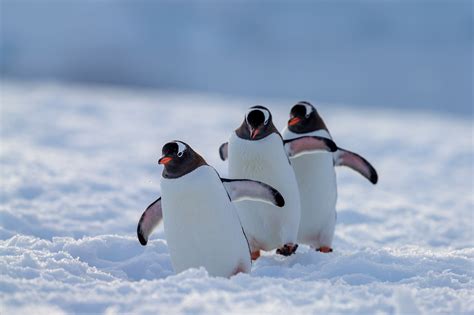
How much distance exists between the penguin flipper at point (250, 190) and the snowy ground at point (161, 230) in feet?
0.94

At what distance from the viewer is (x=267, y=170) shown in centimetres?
327

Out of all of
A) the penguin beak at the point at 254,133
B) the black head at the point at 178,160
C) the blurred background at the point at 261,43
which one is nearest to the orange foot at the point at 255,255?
the penguin beak at the point at 254,133

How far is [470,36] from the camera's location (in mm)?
22359

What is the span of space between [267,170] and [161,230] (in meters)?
1.18

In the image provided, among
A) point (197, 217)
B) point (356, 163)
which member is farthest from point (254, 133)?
point (356, 163)

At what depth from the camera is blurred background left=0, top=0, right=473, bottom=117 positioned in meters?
22.6

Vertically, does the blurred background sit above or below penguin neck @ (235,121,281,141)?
above

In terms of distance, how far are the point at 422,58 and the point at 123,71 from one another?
35.1ft

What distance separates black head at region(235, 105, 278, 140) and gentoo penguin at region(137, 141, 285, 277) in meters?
0.35

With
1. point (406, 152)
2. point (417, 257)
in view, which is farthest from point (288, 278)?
point (406, 152)

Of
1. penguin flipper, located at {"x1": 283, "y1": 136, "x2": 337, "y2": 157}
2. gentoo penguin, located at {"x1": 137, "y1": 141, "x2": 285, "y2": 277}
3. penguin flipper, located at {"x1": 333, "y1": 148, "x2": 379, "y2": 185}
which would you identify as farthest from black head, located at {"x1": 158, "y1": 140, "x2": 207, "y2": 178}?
penguin flipper, located at {"x1": 333, "y1": 148, "x2": 379, "y2": 185}

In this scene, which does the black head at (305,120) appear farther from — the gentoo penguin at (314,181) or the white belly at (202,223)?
the white belly at (202,223)

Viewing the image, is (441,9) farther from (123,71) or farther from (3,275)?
(3,275)

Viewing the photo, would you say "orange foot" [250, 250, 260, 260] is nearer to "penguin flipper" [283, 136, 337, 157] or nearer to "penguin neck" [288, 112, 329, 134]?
"penguin flipper" [283, 136, 337, 157]
